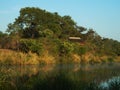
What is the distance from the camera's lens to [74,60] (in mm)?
39250

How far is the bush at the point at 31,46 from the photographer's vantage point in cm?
3575

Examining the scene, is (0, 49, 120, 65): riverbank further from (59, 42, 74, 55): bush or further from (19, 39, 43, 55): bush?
(19, 39, 43, 55): bush

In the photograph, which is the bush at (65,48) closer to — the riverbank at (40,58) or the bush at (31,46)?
the riverbank at (40,58)

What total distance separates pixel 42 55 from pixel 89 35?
2360cm

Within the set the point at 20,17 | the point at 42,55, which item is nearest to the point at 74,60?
the point at 42,55

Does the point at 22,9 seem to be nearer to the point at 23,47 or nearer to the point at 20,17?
the point at 20,17

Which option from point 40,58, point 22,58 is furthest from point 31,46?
point 22,58

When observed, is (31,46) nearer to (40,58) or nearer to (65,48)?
(40,58)

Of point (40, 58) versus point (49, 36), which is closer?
point (40, 58)

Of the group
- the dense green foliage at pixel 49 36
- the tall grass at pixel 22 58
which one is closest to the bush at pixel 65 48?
the dense green foliage at pixel 49 36

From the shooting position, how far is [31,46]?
36.1m

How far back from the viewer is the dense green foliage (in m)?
38.5

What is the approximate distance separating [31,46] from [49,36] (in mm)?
8439

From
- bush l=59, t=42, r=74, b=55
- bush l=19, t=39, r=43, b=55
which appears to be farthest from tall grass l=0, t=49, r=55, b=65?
bush l=59, t=42, r=74, b=55
